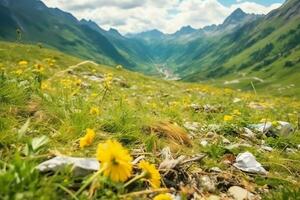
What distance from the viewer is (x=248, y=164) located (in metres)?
6.09

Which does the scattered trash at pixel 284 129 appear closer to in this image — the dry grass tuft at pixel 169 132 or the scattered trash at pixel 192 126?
the scattered trash at pixel 192 126

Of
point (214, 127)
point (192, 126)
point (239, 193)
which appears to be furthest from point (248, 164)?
point (192, 126)

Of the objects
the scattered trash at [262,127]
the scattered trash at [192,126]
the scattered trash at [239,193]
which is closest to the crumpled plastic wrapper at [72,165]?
the scattered trash at [239,193]

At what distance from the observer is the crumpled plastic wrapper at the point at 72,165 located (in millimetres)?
3464

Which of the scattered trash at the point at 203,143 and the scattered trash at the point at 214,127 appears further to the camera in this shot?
the scattered trash at the point at 214,127

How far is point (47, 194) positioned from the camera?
2.89m

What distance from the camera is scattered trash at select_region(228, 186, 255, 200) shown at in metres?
5.05

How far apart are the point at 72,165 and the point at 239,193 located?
2450 millimetres

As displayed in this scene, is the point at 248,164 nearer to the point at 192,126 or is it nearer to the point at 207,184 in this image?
the point at 207,184

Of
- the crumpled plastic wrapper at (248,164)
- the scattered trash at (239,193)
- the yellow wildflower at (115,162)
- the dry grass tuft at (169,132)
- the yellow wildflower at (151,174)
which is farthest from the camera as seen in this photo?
the dry grass tuft at (169,132)

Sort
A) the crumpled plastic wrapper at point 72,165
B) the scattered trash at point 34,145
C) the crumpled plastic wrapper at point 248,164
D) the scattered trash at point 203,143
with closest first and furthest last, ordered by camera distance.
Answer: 1. the crumpled plastic wrapper at point 72,165
2. the scattered trash at point 34,145
3. the crumpled plastic wrapper at point 248,164
4. the scattered trash at point 203,143

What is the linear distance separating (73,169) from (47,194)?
2.16 ft

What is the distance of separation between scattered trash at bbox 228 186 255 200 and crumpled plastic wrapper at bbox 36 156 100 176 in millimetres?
2051

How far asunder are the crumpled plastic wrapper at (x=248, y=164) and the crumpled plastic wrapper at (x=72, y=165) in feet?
9.54
